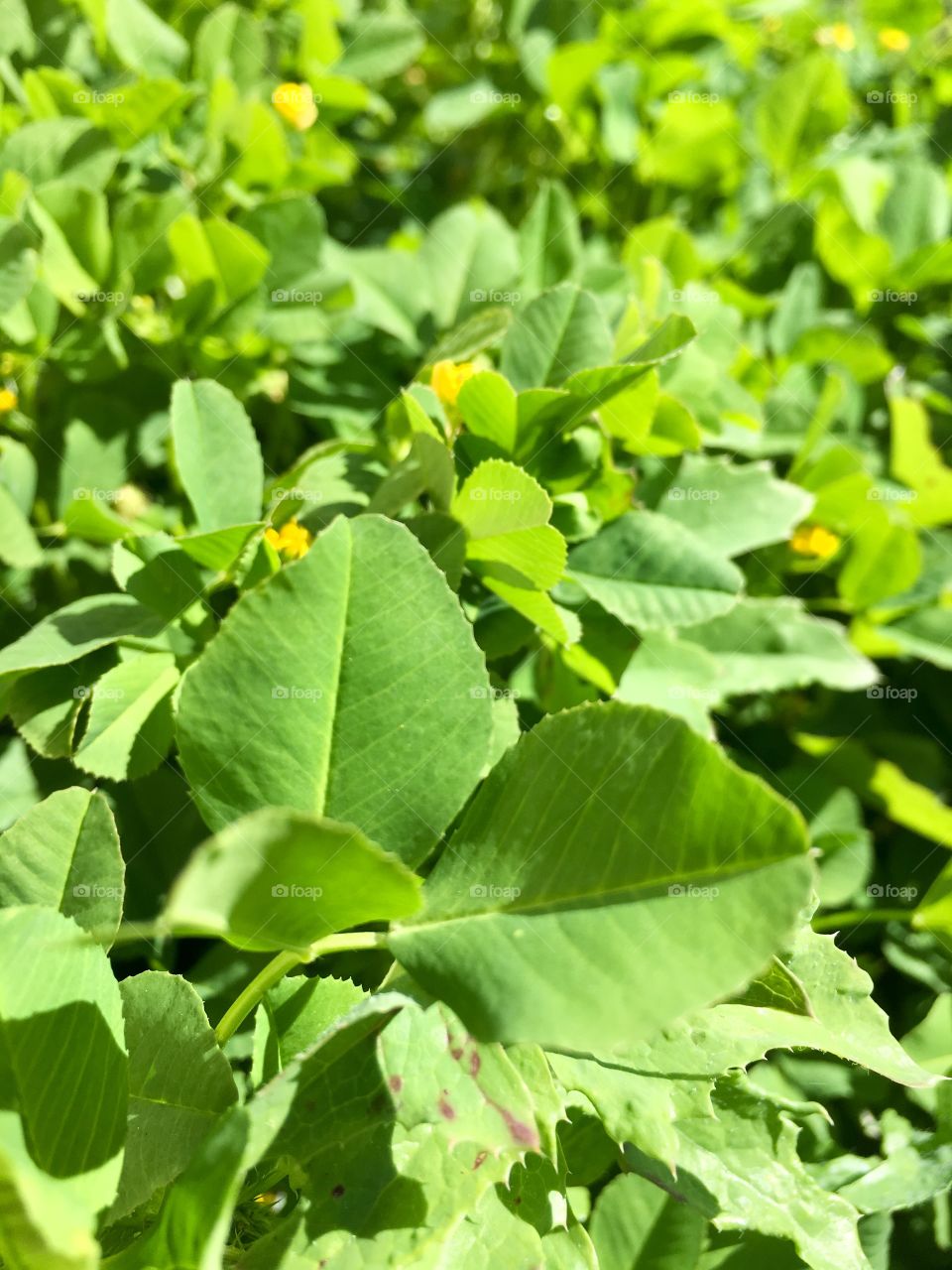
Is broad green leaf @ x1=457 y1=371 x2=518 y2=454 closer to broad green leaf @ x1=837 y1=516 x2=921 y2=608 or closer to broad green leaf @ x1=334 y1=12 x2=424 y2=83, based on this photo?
broad green leaf @ x1=837 y1=516 x2=921 y2=608

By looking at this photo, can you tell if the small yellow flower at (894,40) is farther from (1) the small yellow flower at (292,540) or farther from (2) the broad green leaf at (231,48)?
(1) the small yellow flower at (292,540)

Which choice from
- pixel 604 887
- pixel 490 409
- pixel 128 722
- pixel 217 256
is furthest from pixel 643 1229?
pixel 217 256

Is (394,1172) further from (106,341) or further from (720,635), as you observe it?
(106,341)

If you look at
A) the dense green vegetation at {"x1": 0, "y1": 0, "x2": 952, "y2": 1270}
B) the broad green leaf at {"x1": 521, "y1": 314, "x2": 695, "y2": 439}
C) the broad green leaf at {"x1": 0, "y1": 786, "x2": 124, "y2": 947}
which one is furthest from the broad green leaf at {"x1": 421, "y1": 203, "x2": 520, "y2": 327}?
the broad green leaf at {"x1": 0, "y1": 786, "x2": 124, "y2": 947}

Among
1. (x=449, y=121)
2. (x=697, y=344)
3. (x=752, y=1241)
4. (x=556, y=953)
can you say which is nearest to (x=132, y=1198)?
(x=556, y=953)

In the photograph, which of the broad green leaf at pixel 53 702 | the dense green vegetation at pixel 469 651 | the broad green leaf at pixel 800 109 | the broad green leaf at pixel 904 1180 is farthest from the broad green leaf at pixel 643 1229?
the broad green leaf at pixel 800 109

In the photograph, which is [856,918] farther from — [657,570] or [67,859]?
[67,859]
